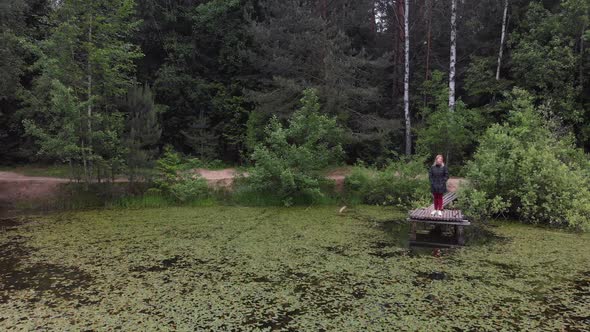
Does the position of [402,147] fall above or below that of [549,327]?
above

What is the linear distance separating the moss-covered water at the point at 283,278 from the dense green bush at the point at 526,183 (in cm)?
64

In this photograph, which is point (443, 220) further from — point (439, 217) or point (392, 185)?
point (392, 185)

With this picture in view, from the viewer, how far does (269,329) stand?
4207 millimetres

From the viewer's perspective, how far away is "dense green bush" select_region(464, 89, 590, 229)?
28.6ft

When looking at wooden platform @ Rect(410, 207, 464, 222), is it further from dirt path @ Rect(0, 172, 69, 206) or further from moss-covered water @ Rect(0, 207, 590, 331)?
dirt path @ Rect(0, 172, 69, 206)

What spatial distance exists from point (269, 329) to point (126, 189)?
8205mm

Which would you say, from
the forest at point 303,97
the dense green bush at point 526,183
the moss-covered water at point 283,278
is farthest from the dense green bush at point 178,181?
the dense green bush at point 526,183

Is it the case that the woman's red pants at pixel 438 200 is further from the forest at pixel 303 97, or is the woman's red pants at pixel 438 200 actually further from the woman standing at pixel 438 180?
the forest at pixel 303 97

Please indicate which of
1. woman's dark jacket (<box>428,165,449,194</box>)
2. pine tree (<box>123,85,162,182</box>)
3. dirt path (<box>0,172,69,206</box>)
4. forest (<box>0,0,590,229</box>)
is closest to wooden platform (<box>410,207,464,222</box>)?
woman's dark jacket (<box>428,165,449,194</box>)

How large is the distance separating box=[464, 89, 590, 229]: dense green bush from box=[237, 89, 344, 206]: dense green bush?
3726mm

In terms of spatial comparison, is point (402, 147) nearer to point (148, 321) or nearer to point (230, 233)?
point (230, 233)

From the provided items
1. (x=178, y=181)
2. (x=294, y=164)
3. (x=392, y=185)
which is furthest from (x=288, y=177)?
(x=178, y=181)

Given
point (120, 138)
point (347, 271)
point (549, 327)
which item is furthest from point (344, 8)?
point (549, 327)

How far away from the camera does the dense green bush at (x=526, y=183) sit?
8.71 m
